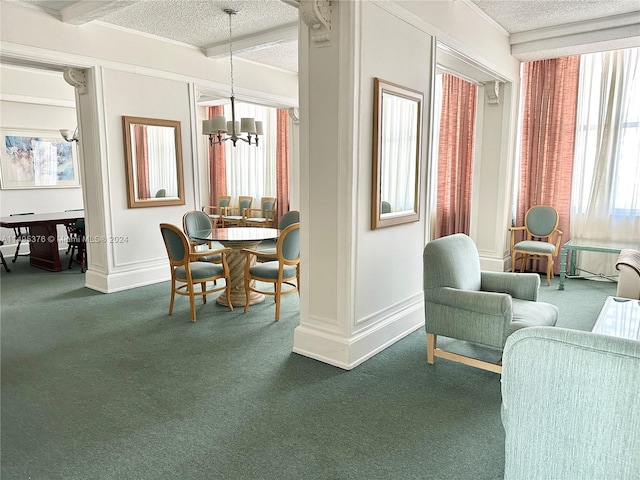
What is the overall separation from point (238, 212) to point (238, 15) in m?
5.21

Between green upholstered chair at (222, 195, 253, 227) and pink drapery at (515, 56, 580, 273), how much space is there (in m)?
5.10

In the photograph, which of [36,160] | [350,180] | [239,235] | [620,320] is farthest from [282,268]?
[36,160]

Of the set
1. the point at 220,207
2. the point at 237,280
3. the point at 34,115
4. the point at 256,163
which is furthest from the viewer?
the point at 220,207

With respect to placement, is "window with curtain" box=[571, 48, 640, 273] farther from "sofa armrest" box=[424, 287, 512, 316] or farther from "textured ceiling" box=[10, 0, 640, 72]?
"sofa armrest" box=[424, 287, 512, 316]

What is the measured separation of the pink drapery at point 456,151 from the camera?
630 centimetres

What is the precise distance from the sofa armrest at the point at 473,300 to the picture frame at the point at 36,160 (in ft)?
23.9

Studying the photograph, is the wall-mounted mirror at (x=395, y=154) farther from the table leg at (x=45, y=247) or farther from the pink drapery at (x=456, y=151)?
the table leg at (x=45, y=247)

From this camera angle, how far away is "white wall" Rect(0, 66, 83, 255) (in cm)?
707

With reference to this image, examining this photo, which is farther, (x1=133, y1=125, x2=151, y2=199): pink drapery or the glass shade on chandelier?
(x1=133, y1=125, x2=151, y2=199): pink drapery

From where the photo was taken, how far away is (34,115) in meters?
7.57

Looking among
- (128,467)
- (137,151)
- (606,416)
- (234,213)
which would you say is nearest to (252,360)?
(128,467)

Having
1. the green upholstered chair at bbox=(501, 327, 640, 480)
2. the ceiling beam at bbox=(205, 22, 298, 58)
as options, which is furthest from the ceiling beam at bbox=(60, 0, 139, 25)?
the green upholstered chair at bbox=(501, 327, 640, 480)

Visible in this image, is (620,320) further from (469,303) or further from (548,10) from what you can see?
(548,10)

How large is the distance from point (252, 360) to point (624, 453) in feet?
8.05
